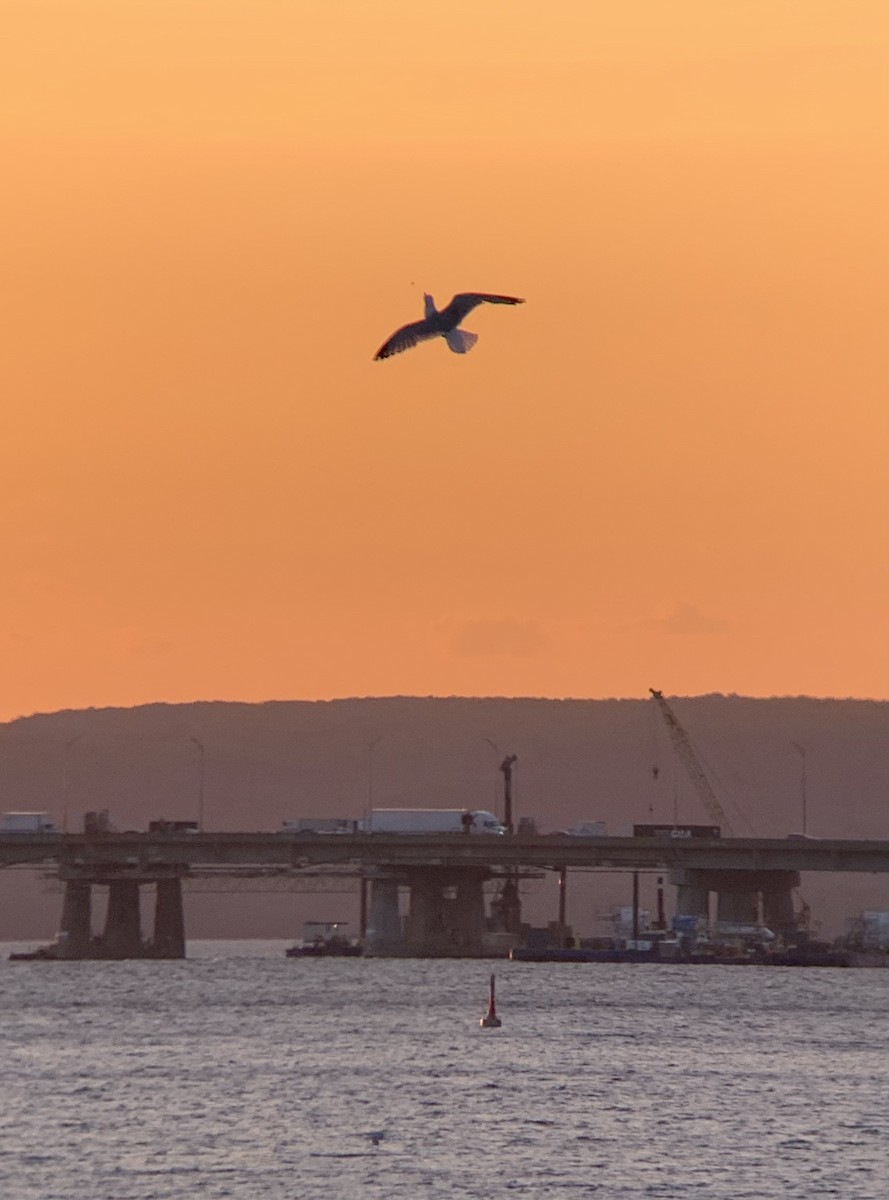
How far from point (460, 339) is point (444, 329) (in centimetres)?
128

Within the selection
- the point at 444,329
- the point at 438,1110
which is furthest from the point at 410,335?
the point at 438,1110

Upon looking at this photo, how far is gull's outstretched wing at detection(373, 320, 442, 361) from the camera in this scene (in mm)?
75250

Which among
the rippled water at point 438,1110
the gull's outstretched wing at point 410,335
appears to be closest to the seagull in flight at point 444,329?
the gull's outstretched wing at point 410,335

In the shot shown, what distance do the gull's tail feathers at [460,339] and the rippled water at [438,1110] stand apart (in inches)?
1248

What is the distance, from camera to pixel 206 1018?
628 feet

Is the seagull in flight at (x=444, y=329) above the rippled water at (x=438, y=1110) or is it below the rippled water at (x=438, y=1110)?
above

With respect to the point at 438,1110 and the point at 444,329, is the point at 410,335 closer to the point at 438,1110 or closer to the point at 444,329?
the point at 444,329

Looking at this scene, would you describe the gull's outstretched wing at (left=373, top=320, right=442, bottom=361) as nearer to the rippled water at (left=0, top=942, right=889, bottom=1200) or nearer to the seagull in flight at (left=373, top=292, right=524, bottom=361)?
the seagull in flight at (left=373, top=292, right=524, bottom=361)

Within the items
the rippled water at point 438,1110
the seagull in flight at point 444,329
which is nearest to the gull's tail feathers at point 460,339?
the seagull in flight at point 444,329

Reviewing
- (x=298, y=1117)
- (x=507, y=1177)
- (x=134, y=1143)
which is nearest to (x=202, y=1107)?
(x=298, y=1117)

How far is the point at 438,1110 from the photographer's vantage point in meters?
125

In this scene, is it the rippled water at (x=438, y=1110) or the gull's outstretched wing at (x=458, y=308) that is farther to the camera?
the rippled water at (x=438, y=1110)

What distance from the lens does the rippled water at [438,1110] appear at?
102062 mm

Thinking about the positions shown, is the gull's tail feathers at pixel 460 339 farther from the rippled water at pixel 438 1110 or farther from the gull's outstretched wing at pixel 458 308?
the rippled water at pixel 438 1110
